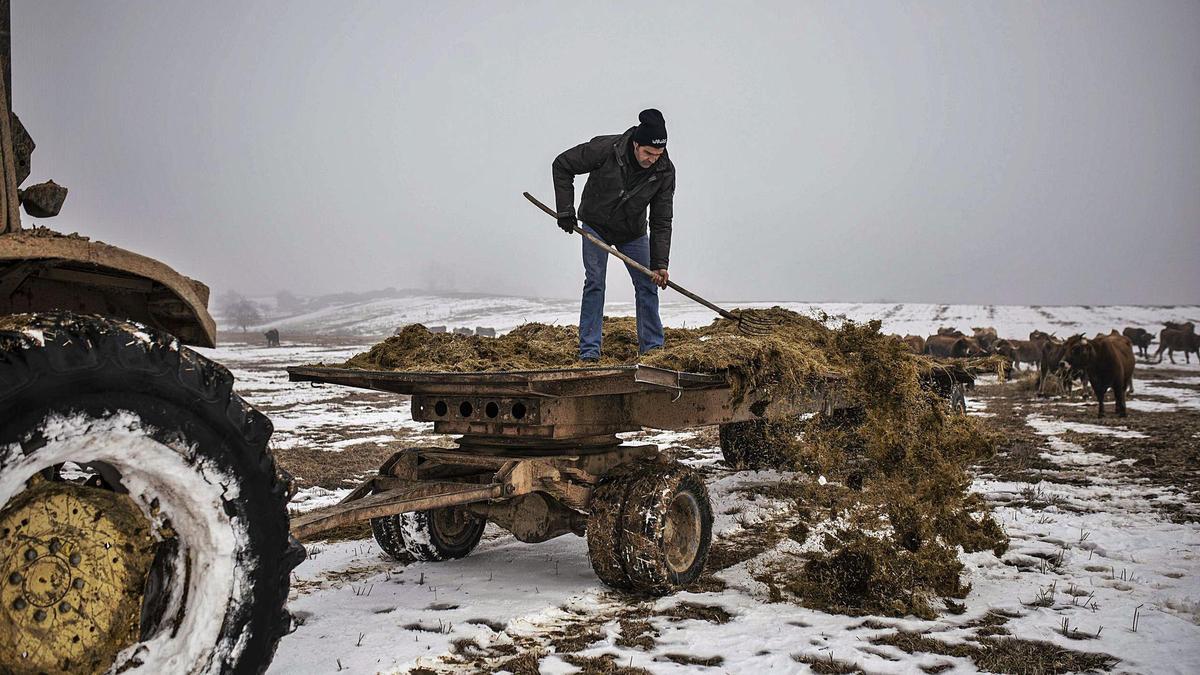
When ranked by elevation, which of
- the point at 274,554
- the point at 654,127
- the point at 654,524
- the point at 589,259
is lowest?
the point at 654,524

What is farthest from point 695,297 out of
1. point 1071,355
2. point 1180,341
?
point 1180,341

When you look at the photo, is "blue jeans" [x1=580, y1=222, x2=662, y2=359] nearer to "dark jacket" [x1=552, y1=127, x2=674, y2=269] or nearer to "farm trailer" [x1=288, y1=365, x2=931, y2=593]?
"dark jacket" [x1=552, y1=127, x2=674, y2=269]

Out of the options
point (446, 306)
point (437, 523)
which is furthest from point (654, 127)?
point (446, 306)

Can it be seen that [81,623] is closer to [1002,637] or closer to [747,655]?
[747,655]

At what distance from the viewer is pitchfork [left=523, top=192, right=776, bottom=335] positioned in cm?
500

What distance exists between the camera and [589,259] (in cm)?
515

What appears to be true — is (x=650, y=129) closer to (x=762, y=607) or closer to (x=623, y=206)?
(x=623, y=206)

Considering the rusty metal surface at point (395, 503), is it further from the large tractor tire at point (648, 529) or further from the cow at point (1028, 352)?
the cow at point (1028, 352)

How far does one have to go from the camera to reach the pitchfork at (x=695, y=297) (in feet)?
16.4

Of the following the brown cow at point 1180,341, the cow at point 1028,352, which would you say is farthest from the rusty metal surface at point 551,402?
the brown cow at point 1180,341

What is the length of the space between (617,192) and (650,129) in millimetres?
484

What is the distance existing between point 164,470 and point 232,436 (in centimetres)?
19

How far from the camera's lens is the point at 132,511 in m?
2.03

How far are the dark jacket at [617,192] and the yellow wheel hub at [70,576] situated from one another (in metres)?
3.49
